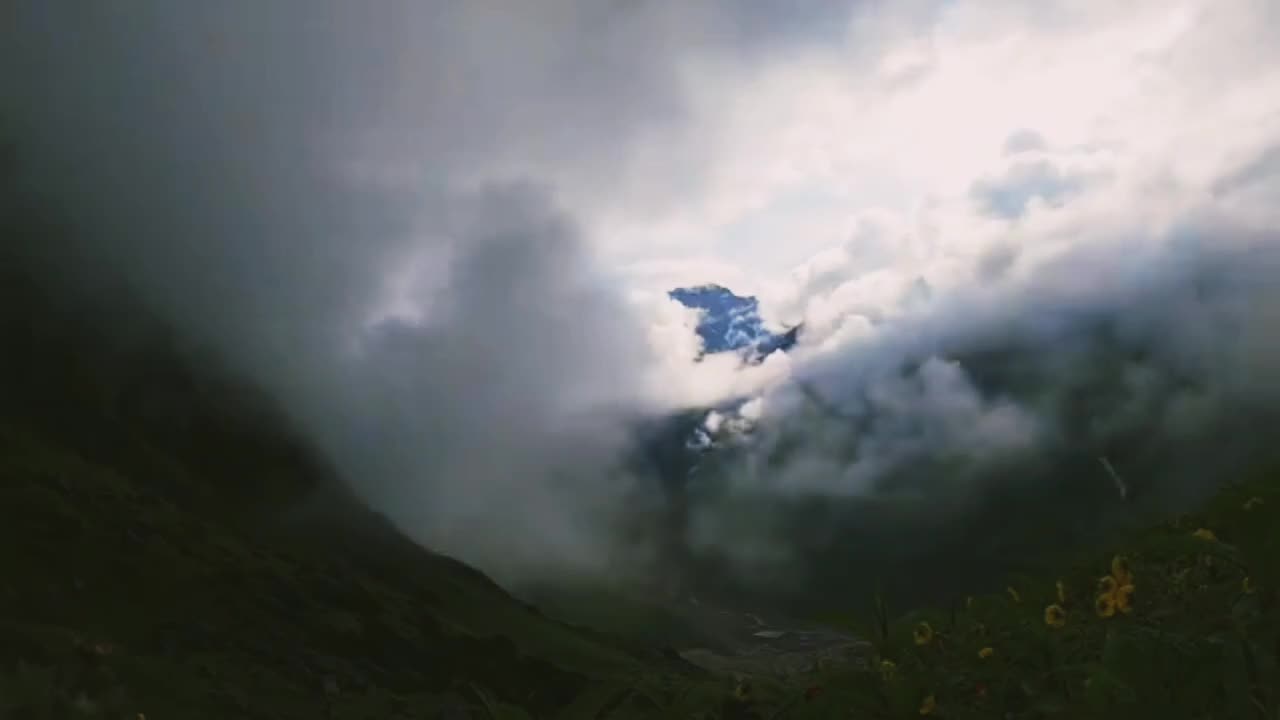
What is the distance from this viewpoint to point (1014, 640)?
14.0 feet

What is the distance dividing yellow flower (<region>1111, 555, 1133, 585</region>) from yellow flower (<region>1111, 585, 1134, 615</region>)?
41 mm

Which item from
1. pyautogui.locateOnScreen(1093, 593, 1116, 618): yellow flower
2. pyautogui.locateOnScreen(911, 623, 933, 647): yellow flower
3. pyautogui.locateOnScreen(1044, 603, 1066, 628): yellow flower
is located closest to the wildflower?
pyautogui.locateOnScreen(1093, 593, 1116, 618): yellow flower

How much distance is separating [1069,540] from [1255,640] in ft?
4.79

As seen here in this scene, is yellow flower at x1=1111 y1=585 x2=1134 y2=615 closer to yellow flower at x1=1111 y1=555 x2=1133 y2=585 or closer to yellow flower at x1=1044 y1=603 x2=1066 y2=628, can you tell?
yellow flower at x1=1111 y1=555 x2=1133 y2=585

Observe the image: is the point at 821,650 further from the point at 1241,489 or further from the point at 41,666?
the point at 41,666

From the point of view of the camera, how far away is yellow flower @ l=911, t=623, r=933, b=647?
15.4 ft

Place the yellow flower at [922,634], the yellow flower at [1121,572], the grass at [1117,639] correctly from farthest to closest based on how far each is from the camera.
Result: the yellow flower at [1121,572] → the yellow flower at [922,634] → the grass at [1117,639]

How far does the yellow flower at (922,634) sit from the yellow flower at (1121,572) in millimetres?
1119

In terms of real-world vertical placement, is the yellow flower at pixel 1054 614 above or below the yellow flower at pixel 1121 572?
below

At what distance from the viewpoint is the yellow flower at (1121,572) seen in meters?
5.11

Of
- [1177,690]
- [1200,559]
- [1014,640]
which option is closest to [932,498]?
[1200,559]

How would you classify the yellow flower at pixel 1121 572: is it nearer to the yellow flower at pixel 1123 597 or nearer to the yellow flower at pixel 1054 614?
the yellow flower at pixel 1123 597

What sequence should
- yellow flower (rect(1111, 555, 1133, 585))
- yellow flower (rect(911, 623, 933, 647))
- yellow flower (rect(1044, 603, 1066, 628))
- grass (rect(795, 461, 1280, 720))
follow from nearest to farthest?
grass (rect(795, 461, 1280, 720)) → yellow flower (rect(911, 623, 933, 647)) → yellow flower (rect(1044, 603, 1066, 628)) → yellow flower (rect(1111, 555, 1133, 585))

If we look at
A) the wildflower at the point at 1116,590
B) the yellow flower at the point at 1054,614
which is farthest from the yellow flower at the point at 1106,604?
the yellow flower at the point at 1054,614
